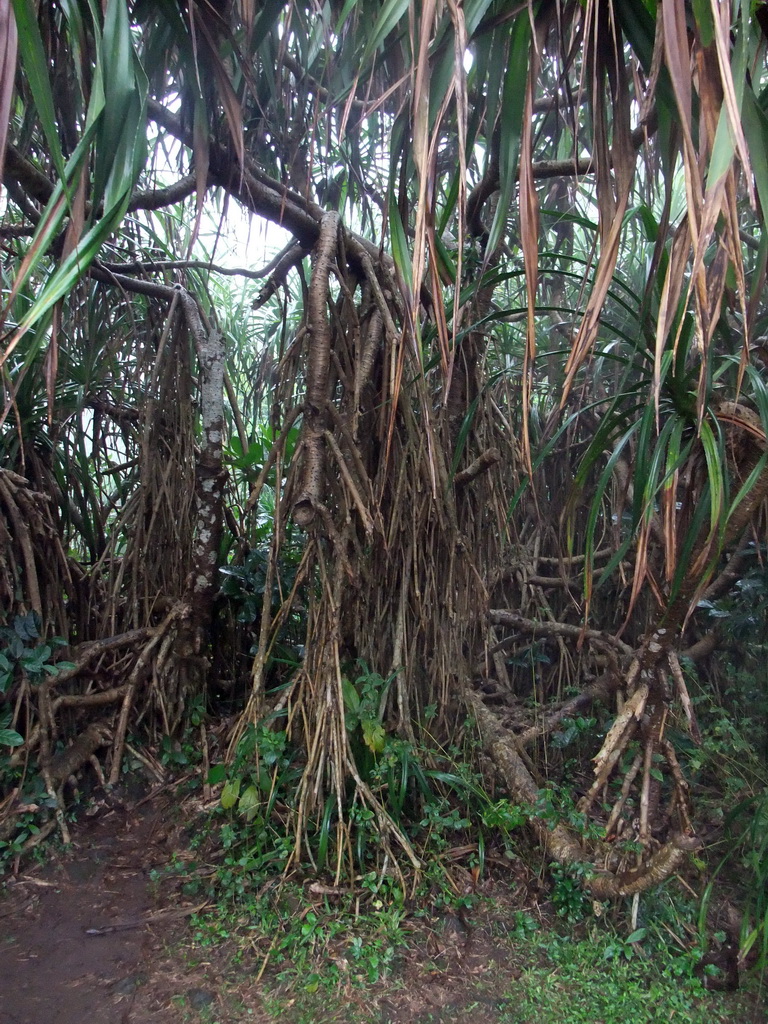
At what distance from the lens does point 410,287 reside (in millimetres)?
1500

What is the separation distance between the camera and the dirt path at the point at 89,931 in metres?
1.83

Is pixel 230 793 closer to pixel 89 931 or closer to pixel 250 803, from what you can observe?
pixel 250 803

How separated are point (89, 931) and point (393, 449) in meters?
1.68

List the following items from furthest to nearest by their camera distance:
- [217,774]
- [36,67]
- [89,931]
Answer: [217,774]
[89,931]
[36,67]

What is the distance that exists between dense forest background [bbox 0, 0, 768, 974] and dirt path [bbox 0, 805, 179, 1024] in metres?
0.15

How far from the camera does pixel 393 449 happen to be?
8.05 ft

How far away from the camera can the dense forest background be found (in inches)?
55.2

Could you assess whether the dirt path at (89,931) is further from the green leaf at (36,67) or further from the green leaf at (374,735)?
the green leaf at (36,67)

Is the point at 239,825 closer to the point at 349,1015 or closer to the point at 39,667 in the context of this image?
the point at 349,1015

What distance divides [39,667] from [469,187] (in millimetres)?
2355

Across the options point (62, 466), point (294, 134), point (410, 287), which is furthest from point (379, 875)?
point (294, 134)

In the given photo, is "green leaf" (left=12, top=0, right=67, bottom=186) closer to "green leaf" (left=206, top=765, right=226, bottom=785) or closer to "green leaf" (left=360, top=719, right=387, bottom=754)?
"green leaf" (left=360, top=719, right=387, bottom=754)

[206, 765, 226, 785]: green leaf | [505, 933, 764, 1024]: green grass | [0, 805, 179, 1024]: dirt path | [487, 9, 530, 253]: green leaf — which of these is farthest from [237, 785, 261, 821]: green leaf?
[487, 9, 530, 253]: green leaf

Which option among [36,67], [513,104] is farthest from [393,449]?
[36,67]
